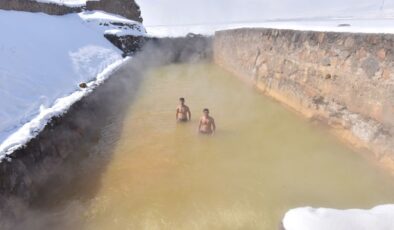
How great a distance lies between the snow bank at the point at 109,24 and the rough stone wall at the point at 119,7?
28.3 inches

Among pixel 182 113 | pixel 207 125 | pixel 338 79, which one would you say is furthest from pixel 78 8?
pixel 338 79

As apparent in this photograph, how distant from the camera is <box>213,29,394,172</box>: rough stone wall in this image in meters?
5.80

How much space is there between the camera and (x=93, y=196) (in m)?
5.21

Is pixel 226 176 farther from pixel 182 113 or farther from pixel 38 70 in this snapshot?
pixel 38 70

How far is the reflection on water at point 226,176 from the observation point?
4707mm

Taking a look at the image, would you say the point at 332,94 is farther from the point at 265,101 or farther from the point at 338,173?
the point at 265,101

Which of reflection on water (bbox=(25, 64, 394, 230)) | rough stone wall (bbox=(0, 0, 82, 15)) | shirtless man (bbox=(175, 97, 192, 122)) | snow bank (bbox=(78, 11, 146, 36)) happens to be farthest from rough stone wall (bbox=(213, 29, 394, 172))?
snow bank (bbox=(78, 11, 146, 36))

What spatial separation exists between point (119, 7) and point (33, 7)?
31.3ft

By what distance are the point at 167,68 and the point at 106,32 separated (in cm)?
342

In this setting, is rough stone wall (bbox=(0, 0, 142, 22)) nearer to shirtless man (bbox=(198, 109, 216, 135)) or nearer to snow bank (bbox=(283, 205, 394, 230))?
shirtless man (bbox=(198, 109, 216, 135))

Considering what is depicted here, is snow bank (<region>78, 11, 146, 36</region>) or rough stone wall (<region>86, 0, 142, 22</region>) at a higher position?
rough stone wall (<region>86, 0, 142, 22</region>)

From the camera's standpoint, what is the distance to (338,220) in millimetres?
2062

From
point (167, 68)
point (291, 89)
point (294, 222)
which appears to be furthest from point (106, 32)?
point (294, 222)

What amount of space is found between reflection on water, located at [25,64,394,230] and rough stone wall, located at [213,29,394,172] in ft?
1.34
